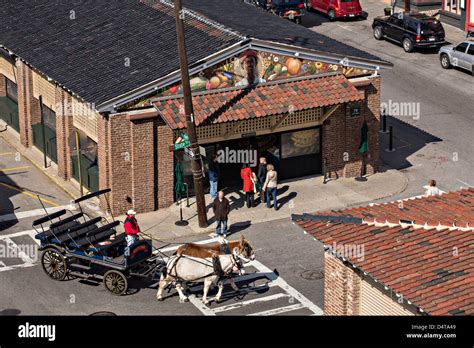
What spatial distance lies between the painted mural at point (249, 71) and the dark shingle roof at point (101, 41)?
62cm

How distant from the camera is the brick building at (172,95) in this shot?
30.6 m

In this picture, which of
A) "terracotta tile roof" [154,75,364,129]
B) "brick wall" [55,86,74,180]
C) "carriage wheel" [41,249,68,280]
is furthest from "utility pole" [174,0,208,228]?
"brick wall" [55,86,74,180]

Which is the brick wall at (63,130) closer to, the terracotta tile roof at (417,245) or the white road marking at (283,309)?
the white road marking at (283,309)

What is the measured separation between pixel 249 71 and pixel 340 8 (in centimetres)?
2628

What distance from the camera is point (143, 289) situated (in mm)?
25016

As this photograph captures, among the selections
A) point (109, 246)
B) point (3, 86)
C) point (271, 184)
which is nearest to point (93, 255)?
point (109, 246)

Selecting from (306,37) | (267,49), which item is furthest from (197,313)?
(306,37)

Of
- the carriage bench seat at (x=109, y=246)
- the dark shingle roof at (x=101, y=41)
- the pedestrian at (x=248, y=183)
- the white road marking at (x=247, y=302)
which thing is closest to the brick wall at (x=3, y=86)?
the dark shingle roof at (x=101, y=41)

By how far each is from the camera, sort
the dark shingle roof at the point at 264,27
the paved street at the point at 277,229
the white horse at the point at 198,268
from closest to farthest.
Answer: the white horse at the point at 198,268
the paved street at the point at 277,229
the dark shingle roof at the point at 264,27

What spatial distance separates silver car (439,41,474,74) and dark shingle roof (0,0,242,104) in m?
18.4

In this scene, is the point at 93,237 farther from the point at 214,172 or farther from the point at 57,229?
the point at 214,172

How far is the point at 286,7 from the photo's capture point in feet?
182

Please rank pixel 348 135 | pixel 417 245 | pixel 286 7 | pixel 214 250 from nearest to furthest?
1. pixel 417 245
2. pixel 214 250
3. pixel 348 135
4. pixel 286 7
